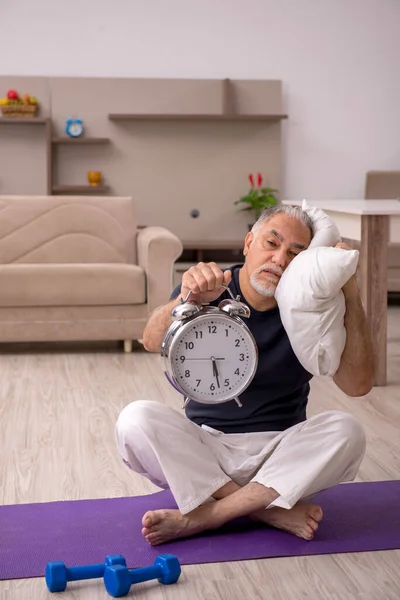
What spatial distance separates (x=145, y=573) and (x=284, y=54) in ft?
18.9

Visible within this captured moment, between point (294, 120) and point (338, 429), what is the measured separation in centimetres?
528

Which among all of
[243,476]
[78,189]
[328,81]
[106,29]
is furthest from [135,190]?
[243,476]

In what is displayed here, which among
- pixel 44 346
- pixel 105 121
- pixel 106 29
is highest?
pixel 106 29

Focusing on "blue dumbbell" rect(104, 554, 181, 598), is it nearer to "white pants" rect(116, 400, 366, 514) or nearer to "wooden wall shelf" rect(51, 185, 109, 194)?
"white pants" rect(116, 400, 366, 514)

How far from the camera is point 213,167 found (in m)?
6.89

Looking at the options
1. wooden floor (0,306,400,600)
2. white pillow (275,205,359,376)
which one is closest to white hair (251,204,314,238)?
white pillow (275,205,359,376)

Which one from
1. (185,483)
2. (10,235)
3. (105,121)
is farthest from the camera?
(105,121)

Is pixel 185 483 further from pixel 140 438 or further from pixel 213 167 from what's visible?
pixel 213 167

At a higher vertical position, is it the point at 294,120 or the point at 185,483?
the point at 294,120

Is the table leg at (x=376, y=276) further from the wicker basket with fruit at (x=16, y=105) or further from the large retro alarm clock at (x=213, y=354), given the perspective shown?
the wicker basket with fruit at (x=16, y=105)

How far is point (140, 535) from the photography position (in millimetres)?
2043

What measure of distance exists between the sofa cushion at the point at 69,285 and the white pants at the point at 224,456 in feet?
8.38

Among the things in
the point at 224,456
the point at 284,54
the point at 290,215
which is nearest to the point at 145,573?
the point at 224,456

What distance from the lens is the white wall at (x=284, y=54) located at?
6723 millimetres
